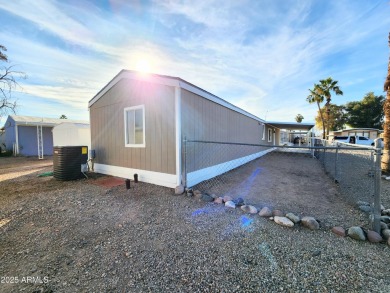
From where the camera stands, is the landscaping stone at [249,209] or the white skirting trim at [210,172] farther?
the white skirting trim at [210,172]

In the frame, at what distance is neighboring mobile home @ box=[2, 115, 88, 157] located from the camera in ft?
46.7

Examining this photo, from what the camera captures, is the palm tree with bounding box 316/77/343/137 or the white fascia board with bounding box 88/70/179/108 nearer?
the white fascia board with bounding box 88/70/179/108

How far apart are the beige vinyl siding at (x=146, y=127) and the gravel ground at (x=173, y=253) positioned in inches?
71.8

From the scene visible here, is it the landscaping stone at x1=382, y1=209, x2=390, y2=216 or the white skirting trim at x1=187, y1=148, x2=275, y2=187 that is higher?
the white skirting trim at x1=187, y1=148, x2=275, y2=187

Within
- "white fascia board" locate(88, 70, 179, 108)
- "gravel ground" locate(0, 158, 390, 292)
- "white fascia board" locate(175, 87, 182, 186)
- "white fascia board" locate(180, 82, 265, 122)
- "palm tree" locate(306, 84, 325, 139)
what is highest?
"palm tree" locate(306, 84, 325, 139)

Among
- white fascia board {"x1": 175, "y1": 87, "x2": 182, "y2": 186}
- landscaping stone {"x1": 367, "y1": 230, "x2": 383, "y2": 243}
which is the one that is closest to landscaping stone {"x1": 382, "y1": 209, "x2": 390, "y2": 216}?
landscaping stone {"x1": 367, "y1": 230, "x2": 383, "y2": 243}

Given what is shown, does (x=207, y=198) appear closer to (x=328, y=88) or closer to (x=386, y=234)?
(x=386, y=234)

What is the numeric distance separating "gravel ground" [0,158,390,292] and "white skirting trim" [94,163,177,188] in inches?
49.4

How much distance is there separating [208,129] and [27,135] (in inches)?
685

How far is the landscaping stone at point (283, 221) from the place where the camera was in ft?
9.60

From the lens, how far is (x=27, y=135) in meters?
14.9

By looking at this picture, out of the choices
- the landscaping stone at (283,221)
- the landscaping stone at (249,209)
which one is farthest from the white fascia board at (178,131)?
the landscaping stone at (283,221)

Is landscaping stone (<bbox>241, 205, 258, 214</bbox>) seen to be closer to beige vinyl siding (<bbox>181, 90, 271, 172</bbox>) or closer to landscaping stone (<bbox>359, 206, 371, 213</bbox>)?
beige vinyl siding (<bbox>181, 90, 271, 172</bbox>)

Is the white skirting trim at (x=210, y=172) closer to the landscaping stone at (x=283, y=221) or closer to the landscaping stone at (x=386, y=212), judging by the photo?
the landscaping stone at (x=283, y=221)
